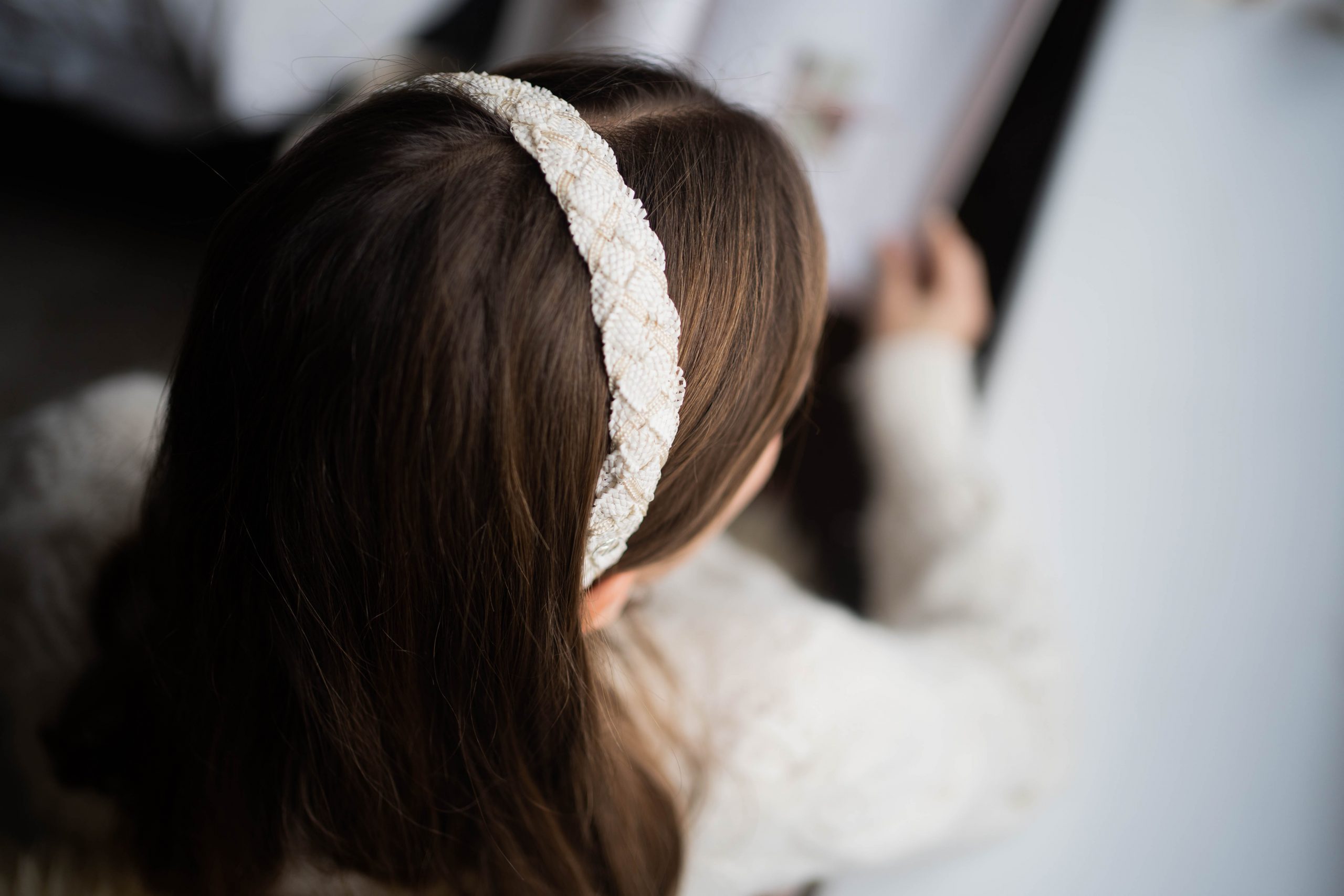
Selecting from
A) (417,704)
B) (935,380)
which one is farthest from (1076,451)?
(417,704)

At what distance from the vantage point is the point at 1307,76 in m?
0.75

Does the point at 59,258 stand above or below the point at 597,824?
below

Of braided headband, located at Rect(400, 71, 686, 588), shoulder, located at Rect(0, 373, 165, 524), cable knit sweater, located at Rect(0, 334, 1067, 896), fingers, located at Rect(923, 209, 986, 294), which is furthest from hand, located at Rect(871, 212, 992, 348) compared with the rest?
shoulder, located at Rect(0, 373, 165, 524)

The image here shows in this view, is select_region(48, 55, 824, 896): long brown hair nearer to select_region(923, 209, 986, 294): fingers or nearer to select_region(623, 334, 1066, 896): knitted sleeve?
select_region(623, 334, 1066, 896): knitted sleeve

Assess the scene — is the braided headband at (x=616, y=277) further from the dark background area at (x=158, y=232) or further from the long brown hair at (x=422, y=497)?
the dark background area at (x=158, y=232)

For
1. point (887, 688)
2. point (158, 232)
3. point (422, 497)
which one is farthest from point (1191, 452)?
point (158, 232)

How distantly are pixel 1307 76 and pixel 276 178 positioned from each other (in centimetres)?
95

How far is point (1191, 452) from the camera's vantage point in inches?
25.8

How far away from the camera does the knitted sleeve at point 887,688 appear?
1.55ft

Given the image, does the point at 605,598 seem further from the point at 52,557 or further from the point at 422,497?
the point at 52,557

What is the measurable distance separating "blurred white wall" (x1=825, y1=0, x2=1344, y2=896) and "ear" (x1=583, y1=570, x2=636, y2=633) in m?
0.30

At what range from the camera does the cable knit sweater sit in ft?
1.55

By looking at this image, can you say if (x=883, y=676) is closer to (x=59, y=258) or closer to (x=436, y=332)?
(x=436, y=332)

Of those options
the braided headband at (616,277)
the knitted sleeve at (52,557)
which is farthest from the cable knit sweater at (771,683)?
the braided headband at (616,277)
